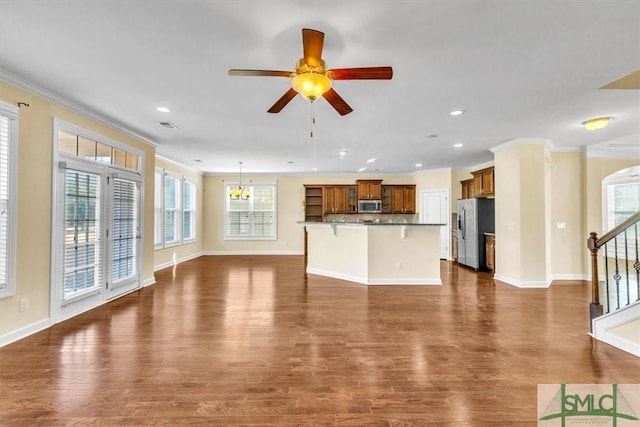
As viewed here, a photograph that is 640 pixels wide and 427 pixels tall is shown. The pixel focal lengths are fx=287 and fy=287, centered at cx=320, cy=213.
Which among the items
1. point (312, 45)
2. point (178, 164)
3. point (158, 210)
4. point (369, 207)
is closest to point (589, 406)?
point (312, 45)

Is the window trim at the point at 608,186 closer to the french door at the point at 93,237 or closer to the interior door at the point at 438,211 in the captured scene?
the interior door at the point at 438,211

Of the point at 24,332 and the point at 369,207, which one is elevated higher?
the point at 369,207

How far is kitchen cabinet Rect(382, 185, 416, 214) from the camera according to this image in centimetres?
918

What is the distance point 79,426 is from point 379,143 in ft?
17.3

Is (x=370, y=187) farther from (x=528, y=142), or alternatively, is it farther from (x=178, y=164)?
(x=178, y=164)

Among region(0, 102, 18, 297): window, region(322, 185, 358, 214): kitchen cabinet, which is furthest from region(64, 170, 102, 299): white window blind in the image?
region(322, 185, 358, 214): kitchen cabinet

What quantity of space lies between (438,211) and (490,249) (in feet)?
7.56

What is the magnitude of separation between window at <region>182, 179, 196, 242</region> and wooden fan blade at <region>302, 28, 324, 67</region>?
7088 millimetres

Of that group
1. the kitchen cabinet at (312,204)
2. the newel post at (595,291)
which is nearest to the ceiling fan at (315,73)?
the newel post at (595,291)

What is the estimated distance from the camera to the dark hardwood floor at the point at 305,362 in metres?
1.92

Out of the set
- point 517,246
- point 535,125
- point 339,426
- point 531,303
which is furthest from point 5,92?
point 517,246

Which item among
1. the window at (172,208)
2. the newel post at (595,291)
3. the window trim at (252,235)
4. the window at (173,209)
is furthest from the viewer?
the window trim at (252,235)

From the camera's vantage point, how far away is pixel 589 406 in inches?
78.5

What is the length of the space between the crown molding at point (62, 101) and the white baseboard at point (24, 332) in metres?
2.51
